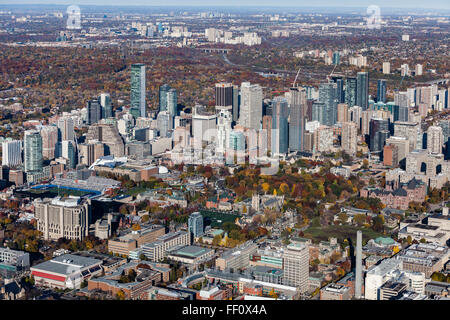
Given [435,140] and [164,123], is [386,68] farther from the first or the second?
[164,123]

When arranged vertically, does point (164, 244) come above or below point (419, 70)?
below

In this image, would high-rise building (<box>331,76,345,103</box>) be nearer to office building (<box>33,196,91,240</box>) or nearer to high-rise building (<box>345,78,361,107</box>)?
high-rise building (<box>345,78,361,107</box>)

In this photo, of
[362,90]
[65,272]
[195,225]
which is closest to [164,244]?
[195,225]

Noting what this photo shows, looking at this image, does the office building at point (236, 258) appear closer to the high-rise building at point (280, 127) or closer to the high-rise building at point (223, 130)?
the high-rise building at point (223, 130)

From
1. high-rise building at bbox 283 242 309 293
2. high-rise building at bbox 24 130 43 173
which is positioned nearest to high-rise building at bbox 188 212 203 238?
high-rise building at bbox 283 242 309 293

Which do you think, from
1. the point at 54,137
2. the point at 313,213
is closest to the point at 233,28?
the point at 54,137

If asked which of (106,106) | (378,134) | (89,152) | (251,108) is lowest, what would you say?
(89,152)

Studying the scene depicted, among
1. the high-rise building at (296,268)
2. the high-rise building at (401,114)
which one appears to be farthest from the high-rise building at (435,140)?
the high-rise building at (296,268)
